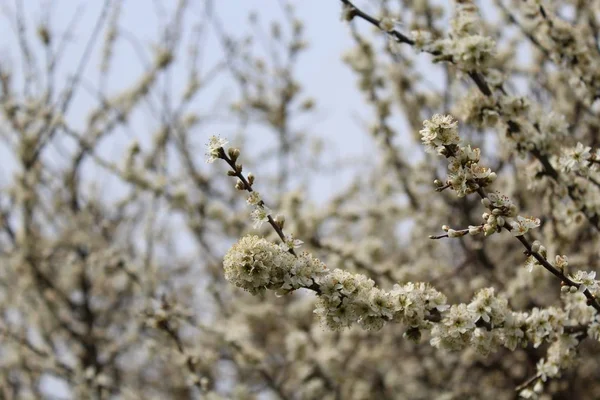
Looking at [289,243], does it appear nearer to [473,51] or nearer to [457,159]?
[457,159]

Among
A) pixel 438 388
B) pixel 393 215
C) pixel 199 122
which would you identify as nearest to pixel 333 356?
pixel 438 388

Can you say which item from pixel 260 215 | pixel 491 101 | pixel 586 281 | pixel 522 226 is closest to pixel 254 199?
pixel 260 215


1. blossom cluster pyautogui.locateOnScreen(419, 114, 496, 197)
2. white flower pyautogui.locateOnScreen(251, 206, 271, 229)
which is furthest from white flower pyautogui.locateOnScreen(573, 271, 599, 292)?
white flower pyautogui.locateOnScreen(251, 206, 271, 229)

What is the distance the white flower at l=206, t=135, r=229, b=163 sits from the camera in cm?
179

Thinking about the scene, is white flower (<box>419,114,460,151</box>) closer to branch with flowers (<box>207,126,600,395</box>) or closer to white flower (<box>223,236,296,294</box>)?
branch with flowers (<box>207,126,600,395</box>)

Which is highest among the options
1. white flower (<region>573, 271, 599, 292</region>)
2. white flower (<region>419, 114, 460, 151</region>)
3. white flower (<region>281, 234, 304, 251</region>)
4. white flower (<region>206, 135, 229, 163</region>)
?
white flower (<region>419, 114, 460, 151</region>)

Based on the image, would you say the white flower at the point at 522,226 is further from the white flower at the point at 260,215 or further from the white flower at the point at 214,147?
the white flower at the point at 214,147

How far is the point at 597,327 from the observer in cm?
196

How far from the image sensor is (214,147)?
1798mm

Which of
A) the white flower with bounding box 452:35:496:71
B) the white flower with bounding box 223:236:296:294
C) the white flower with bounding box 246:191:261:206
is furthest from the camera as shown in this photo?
the white flower with bounding box 452:35:496:71

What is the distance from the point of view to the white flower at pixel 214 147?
70.5 inches

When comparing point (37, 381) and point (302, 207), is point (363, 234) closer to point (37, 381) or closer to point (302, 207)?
point (302, 207)

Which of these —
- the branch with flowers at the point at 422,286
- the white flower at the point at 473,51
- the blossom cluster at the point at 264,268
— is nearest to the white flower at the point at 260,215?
the branch with flowers at the point at 422,286

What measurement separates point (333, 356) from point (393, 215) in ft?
4.81
